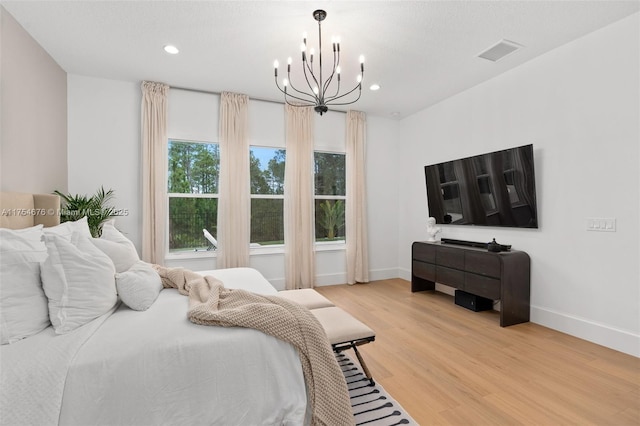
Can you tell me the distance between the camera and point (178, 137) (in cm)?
427

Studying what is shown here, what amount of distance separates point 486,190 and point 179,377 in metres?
3.83

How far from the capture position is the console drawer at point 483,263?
10.8 feet

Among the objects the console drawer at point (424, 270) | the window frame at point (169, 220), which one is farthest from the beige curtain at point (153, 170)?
the console drawer at point (424, 270)

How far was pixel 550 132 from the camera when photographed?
326 centimetres

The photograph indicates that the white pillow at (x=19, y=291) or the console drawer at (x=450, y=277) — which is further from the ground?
the white pillow at (x=19, y=291)

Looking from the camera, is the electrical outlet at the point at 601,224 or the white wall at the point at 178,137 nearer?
the electrical outlet at the point at 601,224

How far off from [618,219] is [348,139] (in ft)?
11.5

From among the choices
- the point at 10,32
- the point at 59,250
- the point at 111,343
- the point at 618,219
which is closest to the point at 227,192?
the point at 10,32

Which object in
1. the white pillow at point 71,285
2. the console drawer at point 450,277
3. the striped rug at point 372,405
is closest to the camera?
the white pillow at point 71,285

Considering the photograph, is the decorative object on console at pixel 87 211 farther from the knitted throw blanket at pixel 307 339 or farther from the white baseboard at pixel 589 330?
the white baseboard at pixel 589 330

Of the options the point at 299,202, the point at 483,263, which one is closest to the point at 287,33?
the point at 299,202

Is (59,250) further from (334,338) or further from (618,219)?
(618,219)

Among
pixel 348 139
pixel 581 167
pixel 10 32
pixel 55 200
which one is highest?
pixel 10 32

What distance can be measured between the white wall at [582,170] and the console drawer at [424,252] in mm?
748
